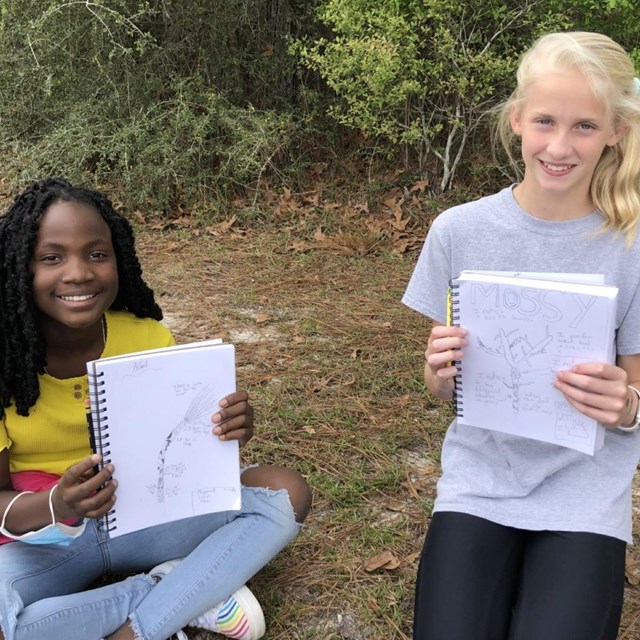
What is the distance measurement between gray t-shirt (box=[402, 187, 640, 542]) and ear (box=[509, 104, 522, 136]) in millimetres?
162

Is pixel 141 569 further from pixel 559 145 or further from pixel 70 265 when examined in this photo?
pixel 559 145

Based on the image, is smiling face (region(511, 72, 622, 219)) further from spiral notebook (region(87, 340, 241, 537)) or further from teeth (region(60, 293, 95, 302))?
teeth (region(60, 293, 95, 302))

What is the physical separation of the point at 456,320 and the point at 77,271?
973 millimetres

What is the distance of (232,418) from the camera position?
1.85 meters

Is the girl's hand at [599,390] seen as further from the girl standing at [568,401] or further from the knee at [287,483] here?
the knee at [287,483]

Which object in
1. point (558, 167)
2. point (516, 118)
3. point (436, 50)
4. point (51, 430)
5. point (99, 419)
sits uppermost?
point (436, 50)

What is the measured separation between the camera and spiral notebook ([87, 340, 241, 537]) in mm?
1708

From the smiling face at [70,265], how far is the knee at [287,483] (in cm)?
69

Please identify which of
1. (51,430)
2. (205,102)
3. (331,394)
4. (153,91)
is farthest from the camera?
(153,91)

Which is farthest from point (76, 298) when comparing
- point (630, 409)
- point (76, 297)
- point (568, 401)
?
point (630, 409)

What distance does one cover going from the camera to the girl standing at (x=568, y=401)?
1.54 m

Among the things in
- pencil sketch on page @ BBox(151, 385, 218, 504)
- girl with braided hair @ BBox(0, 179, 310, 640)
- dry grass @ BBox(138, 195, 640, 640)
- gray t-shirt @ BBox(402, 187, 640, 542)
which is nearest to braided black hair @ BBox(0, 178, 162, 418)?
girl with braided hair @ BBox(0, 179, 310, 640)

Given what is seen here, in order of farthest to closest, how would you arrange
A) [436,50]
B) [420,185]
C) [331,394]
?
[420,185] → [436,50] → [331,394]

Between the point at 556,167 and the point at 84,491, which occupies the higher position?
the point at 556,167
